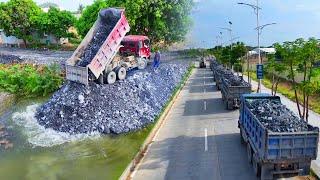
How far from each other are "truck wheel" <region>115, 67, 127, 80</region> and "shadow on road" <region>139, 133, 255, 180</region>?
853cm

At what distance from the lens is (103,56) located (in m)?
25.3

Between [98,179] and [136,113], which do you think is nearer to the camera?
[98,179]

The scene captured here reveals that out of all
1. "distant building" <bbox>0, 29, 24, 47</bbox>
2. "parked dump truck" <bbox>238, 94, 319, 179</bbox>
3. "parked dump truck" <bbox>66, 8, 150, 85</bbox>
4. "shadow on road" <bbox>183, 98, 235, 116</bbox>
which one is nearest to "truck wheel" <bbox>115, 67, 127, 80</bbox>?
"parked dump truck" <bbox>66, 8, 150, 85</bbox>

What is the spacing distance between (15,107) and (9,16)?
172ft

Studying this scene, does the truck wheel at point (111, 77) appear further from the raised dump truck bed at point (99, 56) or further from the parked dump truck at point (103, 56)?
the raised dump truck bed at point (99, 56)

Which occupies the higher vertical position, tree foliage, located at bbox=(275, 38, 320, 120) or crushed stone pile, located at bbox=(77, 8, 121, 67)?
crushed stone pile, located at bbox=(77, 8, 121, 67)

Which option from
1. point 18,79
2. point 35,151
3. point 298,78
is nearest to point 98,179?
point 35,151

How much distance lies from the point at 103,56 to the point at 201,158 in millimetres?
10522

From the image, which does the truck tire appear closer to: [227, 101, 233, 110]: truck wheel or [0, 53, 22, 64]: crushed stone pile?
[227, 101, 233, 110]: truck wheel

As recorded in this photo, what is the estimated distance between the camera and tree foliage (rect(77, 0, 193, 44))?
54.1m

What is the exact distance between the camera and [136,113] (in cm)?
2394

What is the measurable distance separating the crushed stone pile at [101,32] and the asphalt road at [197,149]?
602 centimetres

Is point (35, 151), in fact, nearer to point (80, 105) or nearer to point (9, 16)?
point (80, 105)

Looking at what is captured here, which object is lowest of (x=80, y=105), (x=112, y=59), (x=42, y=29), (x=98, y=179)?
(x=98, y=179)
